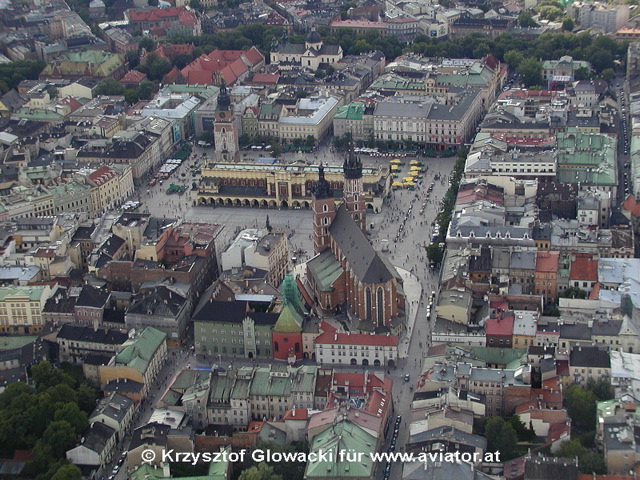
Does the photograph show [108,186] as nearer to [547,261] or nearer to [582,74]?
[547,261]

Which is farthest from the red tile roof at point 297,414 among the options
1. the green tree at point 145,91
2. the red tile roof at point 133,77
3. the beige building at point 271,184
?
the red tile roof at point 133,77

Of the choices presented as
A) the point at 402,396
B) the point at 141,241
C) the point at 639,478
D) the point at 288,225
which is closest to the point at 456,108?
the point at 288,225

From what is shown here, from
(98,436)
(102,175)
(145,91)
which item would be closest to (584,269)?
(98,436)

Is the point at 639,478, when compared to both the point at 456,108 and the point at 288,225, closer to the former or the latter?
the point at 288,225

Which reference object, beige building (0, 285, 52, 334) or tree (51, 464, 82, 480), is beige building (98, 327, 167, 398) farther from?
beige building (0, 285, 52, 334)

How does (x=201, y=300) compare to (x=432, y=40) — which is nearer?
(x=201, y=300)

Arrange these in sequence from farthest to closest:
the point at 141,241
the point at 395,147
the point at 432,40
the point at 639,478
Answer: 1. the point at 432,40
2. the point at 395,147
3. the point at 141,241
4. the point at 639,478

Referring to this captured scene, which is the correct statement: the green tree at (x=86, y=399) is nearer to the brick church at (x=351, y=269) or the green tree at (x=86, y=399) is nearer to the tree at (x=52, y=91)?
the brick church at (x=351, y=269)

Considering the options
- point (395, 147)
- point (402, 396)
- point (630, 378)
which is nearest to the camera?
point (630, 378)
